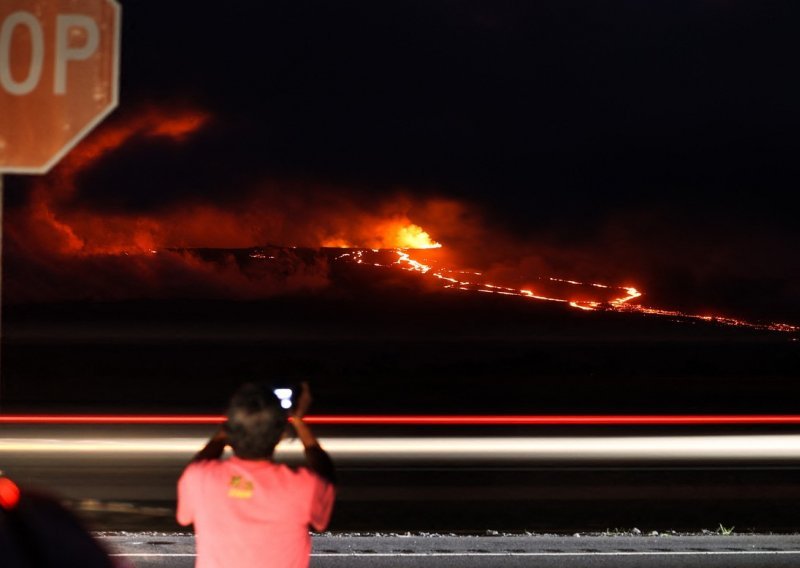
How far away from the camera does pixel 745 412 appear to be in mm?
30172

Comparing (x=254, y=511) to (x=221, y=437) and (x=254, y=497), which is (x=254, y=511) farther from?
(x=221, y=437)

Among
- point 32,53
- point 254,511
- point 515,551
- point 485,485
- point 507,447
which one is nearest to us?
point 254,511

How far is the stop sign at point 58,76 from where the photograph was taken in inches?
187

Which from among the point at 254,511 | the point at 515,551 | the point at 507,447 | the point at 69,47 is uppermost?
the point at 69,47

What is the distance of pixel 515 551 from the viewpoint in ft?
27.2

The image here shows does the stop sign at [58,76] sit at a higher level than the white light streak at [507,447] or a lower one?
higher

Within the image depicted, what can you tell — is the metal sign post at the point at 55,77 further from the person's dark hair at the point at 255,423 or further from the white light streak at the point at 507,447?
the white light streak at the point at 507,447

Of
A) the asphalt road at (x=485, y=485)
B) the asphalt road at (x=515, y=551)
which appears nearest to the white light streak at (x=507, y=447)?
the asphalt road at (x=485, y=485)

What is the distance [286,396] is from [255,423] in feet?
0.92

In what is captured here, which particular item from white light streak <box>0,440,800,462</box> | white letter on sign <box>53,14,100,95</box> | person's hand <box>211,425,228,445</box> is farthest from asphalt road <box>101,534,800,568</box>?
person's hand <box>211,425,228,445</box>

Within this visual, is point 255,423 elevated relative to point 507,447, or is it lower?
elevated

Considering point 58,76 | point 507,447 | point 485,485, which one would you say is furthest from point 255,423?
point 485,485

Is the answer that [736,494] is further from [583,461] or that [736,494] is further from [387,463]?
[387,463]

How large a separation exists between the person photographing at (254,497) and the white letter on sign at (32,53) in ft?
6.55
